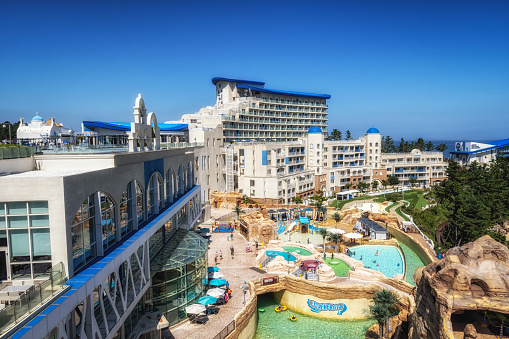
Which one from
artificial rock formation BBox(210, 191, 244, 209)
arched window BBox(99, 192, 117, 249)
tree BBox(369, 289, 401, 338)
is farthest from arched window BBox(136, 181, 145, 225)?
artificial rock formation BBox(210, 191, 244, 209)

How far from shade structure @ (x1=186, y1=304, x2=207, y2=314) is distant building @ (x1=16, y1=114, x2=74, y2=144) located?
1548 centimetres

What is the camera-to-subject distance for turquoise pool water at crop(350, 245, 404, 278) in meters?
39.1

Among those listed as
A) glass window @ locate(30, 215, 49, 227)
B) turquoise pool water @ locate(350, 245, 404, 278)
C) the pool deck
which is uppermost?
glass window @ locate(30, 215, 49, 227)

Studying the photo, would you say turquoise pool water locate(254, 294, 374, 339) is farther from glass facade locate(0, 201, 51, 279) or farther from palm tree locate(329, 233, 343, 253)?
glass facade locate(0, 201, 51, 279)

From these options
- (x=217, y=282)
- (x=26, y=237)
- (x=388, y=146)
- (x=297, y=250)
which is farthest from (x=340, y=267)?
(x=388, y=146)

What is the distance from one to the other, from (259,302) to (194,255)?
32.5 feet

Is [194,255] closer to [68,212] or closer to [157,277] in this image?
[157,277]

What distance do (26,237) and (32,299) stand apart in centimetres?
339

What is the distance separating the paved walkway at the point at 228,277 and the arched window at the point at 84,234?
406 inches

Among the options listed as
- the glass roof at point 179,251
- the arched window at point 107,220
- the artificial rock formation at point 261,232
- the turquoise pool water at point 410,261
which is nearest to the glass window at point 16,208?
the arched window at point 107,220

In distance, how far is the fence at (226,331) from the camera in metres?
23.2

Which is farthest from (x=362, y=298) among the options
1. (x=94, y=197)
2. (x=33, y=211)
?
(x=33, y=211)

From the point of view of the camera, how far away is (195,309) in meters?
25.5

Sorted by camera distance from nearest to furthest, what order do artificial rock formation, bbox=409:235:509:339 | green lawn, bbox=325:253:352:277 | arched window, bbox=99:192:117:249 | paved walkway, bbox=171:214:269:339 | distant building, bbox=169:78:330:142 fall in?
artificial rock formation, bbox=409:235:509:339 → arched window, bbox=99:192:117:249 → paved walkway, bbox=171:214:269:339 → green lawn, bbox=325:253:352:277 → distant building, bbox=169:78:330:142
